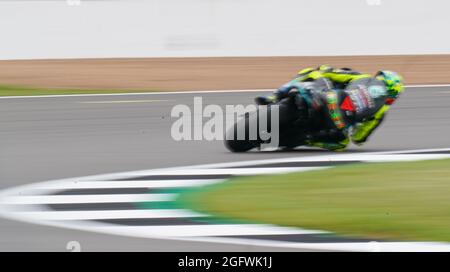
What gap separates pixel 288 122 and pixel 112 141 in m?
2.60

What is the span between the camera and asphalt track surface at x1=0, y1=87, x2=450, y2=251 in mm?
8062

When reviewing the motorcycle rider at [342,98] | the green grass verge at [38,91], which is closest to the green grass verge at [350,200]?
the motorcycle rider at [342,98]

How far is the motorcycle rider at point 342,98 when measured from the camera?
12242 mm

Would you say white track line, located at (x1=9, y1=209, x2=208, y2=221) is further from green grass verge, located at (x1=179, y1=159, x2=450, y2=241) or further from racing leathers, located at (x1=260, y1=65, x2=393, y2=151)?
racing leathers, located at (x1=260, y1=65, x2=393, y2=151)

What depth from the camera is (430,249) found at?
7.61 m

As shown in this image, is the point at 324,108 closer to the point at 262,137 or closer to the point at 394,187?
the point at 262,137

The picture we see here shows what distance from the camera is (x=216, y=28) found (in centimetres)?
2416

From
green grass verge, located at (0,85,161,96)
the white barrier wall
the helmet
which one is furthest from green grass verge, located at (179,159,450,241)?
the white barrier wall

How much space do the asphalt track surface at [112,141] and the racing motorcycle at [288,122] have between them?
15 cm

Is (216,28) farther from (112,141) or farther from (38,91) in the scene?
(112,141)

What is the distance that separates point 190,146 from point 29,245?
5.71m

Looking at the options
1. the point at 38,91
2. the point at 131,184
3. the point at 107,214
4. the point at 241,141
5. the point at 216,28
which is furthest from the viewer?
the point at 216,28

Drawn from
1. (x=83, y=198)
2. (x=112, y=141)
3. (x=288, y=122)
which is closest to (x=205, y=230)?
(x=83, y=198)

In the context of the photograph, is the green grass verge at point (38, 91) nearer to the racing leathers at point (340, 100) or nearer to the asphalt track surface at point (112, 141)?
the asphalt track surface at point (112, 141)
